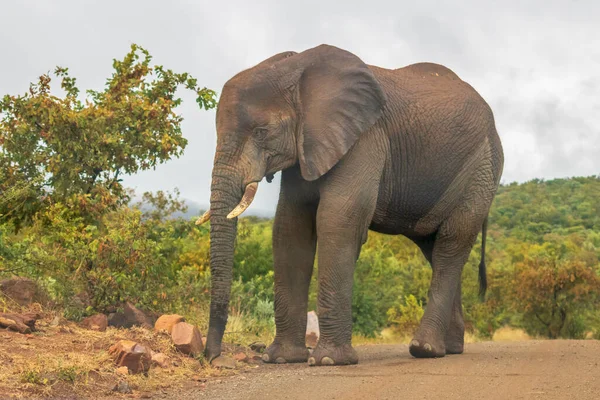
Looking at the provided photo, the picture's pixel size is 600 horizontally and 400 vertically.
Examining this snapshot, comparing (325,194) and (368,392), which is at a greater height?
(325,194)

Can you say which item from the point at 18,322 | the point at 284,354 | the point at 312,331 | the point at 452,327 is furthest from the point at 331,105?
the point at 312,331

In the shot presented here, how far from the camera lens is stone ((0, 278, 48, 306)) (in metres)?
11.3

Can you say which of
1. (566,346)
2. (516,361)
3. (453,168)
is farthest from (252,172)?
(566,346)

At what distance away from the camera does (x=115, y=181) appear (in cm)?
1491

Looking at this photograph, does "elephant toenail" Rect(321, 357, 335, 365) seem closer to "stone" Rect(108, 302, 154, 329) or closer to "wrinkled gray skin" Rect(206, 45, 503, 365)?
"wrinkled gray skin" Rect(206, 45, 503, 365)

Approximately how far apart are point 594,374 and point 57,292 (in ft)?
20.4

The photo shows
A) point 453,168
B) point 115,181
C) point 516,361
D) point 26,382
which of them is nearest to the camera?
point 26,382

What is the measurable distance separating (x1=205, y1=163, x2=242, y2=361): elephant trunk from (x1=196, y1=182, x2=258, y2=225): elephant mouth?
0.07m

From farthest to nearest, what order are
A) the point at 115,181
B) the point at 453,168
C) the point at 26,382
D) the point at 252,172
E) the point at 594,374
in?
1. the point at 115,181
2. the point at 453,168
3. the point at 252,172
4. the point at 594,374
5. the point at 26,382

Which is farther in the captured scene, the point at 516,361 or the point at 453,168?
the point at 453,168

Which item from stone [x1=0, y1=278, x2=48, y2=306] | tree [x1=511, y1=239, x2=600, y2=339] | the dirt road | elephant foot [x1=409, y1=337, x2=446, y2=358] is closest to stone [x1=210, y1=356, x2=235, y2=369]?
the dirt road

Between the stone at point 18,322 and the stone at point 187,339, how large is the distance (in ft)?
4.73

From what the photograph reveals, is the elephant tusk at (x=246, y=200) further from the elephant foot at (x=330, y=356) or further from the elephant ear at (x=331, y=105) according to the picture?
the elephant foot at (x=330, y=356)

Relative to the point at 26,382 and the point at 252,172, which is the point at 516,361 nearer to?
the point at 252,172
